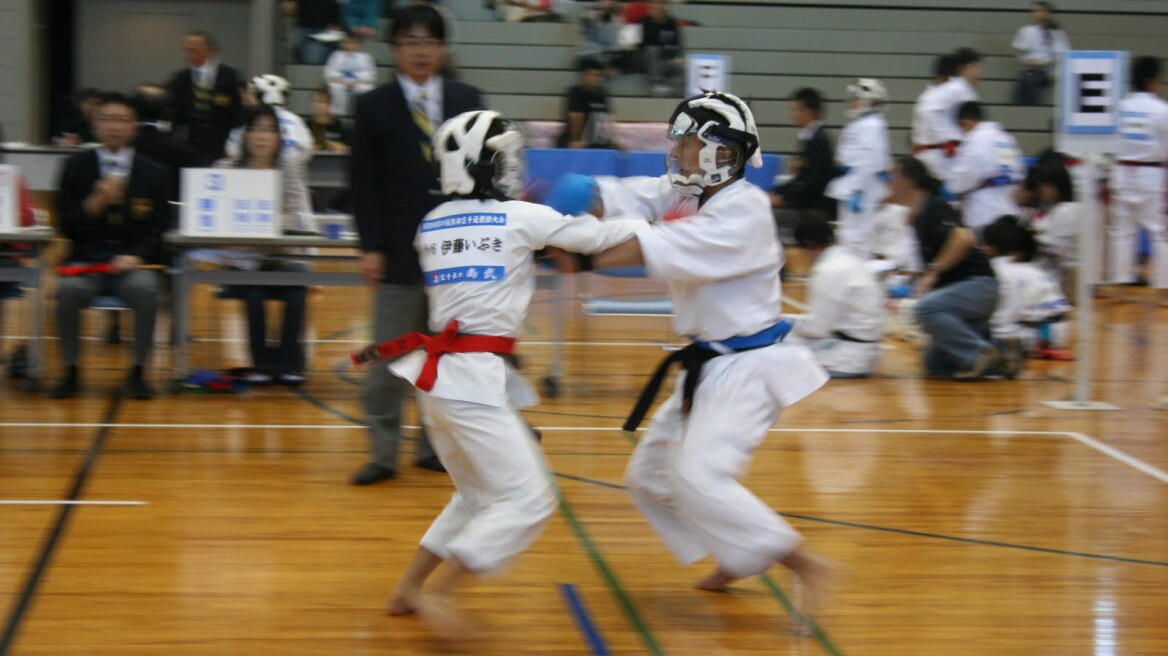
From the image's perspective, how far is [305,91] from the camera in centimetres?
1600

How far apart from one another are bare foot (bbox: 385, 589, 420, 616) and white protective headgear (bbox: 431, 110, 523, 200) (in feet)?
3.82

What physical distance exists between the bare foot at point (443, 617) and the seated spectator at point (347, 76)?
11.5 metres

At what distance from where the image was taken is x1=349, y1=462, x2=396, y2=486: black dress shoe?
18.9ft

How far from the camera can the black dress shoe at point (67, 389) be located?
7.36 meters

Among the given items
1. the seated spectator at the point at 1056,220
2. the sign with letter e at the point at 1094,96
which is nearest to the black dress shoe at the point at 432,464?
the sign with letter e at the point at 1094,96

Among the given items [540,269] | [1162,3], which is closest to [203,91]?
[540,269]

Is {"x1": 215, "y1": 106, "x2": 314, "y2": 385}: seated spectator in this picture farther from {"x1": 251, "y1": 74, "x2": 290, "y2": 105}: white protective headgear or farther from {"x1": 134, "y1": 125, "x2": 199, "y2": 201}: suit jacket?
{"x1": 251, "y1": 74, "x2": 290, "y2": 105}: white protective headgear

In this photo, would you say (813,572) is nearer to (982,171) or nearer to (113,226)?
(113,226)

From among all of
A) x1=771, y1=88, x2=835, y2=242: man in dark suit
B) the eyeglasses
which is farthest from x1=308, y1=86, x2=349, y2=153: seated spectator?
the eyeglasses

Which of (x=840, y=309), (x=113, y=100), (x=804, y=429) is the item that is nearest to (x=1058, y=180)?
(x=840, y=309)

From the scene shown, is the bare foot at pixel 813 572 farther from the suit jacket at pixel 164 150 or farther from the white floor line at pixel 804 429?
the suit jacket at pixel 164 150

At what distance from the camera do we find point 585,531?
203 inches

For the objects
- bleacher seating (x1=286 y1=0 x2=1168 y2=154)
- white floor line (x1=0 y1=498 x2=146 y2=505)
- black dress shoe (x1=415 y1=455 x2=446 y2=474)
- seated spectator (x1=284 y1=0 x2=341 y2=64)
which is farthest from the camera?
bleacher seating (x1=286 y1=0 x2=1168 y2=154)

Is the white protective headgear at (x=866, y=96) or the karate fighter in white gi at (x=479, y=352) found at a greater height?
the white protective headgear at (x=866, y=96)
